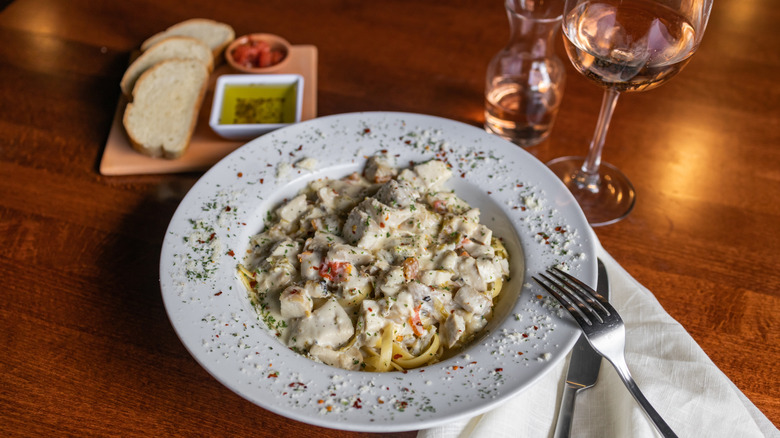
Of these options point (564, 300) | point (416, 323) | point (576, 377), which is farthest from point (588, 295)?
point (416, 323)

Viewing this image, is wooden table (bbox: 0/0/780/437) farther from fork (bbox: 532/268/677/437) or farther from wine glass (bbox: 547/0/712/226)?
wine glass (bbox: 547/0/712/226)

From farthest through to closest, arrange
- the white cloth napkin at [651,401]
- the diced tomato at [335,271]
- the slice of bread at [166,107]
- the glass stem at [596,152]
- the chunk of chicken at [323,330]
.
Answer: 1. the slice of bread at [166,107]
2. the glass stem at [596,152]
3. the diced tomato at [335,271]
4. the chunk of chicken at [323,330]
5. the white cloth napkin at [651,401]

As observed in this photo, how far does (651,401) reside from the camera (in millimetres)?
2000

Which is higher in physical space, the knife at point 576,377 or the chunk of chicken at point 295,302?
the chunk of chicken at point 295,302

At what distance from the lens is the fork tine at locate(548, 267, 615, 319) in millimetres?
2012

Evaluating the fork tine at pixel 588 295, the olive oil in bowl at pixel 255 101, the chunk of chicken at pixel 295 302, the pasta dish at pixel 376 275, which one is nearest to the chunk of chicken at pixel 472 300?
the pasta dish at pixel 376 275

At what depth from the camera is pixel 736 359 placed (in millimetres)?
2260

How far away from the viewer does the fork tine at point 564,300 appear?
6.57ft

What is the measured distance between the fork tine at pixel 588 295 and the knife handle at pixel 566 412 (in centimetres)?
27

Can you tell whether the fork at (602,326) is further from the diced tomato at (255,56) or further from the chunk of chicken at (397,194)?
the diced tomato at (255,56)

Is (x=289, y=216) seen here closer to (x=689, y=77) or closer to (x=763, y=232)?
(x=763, y=232)

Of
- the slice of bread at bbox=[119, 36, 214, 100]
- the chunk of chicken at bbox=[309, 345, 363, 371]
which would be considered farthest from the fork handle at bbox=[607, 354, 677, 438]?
the slice of bread at bbox=[119, 36, 214, 100]

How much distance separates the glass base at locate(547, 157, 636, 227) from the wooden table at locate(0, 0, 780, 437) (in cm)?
7

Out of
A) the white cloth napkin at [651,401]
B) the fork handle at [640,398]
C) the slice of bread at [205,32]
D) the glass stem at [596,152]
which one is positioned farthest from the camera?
the slice of bread at [205,32]
